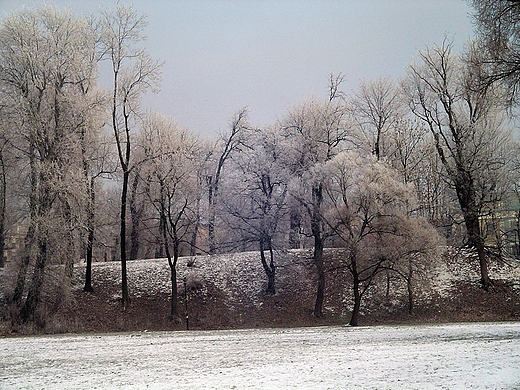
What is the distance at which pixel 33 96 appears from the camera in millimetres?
25031

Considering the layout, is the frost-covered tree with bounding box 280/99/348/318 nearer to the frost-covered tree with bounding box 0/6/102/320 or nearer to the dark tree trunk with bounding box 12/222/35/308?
the frost-covered tree with bounding box 0/6/102/320

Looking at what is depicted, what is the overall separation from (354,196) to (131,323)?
1368 centimetres

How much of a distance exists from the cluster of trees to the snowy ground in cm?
831

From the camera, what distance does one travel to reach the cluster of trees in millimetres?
24609

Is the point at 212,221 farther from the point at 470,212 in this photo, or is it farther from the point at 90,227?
the point at 470,212

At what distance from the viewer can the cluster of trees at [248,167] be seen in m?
24.6

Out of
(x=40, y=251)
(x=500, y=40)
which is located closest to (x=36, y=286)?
(x=40, y=251)

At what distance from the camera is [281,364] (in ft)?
35.3

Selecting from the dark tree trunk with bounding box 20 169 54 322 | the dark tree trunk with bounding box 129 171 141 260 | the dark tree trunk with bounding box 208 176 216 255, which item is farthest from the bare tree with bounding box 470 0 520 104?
the dark tree trunk with bounding box 129 171 141 260

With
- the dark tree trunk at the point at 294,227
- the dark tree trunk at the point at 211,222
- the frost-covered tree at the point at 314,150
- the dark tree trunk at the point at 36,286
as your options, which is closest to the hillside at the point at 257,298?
the dark tree trunk at the point at 36,286

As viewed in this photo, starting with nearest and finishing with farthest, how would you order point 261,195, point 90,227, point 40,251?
point 40,251
point 90,227
point 261,195

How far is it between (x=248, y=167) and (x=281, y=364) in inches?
906

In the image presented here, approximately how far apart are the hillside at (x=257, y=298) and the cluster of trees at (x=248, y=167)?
40.6 inches

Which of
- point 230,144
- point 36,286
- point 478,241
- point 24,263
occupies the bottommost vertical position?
point 36,286
